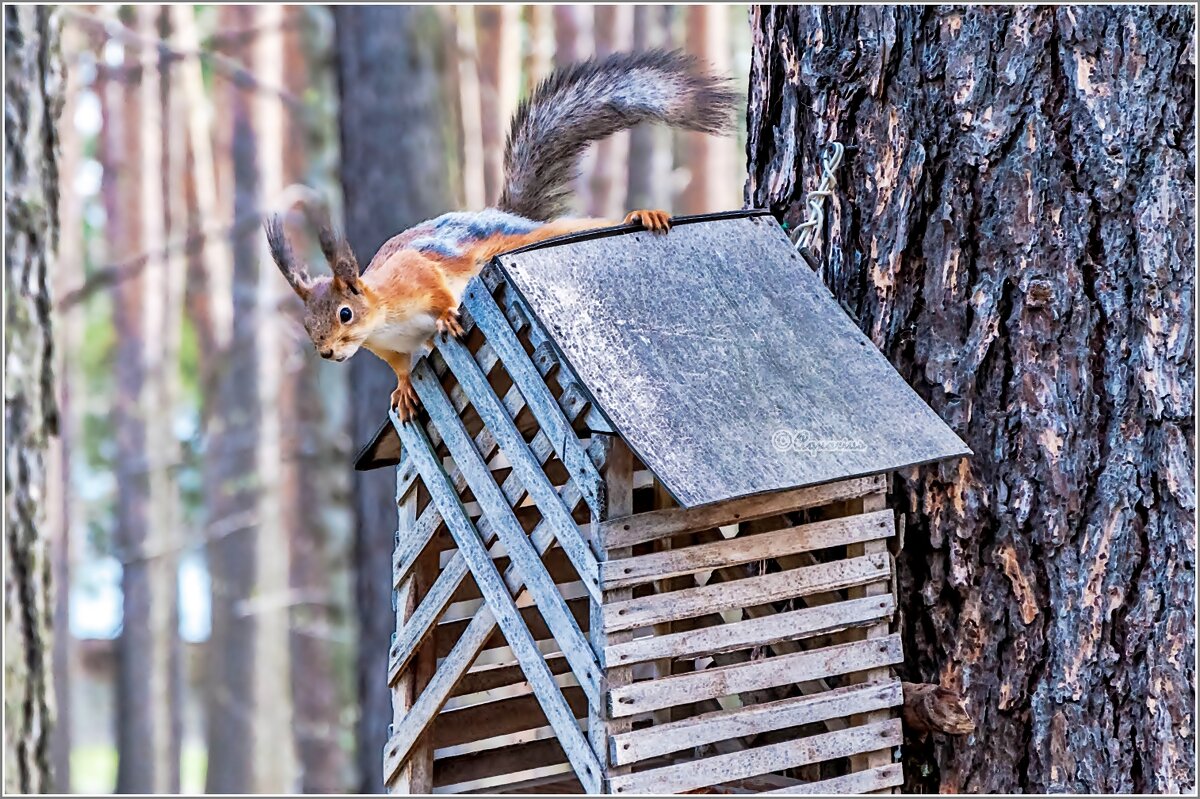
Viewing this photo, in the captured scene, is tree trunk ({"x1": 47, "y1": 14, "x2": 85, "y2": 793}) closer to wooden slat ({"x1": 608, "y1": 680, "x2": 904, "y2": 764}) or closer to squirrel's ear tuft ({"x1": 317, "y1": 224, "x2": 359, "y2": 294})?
squirrel's ear tuft ({"x1": 317, "y1": 224, "x2": 359, "y2": 294})

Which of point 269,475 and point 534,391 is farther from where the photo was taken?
point 269,475

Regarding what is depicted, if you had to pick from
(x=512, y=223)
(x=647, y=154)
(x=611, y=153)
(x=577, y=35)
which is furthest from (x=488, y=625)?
(x=611, y=153)

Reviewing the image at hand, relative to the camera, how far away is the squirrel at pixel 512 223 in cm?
249

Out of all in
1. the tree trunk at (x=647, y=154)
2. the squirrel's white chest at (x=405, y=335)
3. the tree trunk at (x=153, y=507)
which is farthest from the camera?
the tree trunk at (x=153, y=507)

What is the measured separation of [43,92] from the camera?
3443 mm

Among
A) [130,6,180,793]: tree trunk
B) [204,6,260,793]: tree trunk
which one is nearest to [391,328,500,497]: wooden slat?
[130,6,180,793]: tree trunk

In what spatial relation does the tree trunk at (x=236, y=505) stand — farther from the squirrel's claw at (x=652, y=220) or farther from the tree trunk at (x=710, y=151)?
the squirrel's claw at (x=652, y=220)

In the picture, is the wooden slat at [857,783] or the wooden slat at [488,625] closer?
the wooden slat at [488,625]

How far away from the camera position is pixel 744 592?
6.93 ft

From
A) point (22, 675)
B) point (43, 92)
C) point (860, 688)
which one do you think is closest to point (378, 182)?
point (43, 92)

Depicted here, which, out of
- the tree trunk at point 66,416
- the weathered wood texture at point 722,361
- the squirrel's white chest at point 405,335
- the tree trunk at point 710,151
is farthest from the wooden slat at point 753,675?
the tree trunk at point 710,151

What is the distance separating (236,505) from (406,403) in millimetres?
11768

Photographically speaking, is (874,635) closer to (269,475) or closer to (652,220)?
(652,220)

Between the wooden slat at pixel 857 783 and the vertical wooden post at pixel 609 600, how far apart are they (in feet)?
1.15
